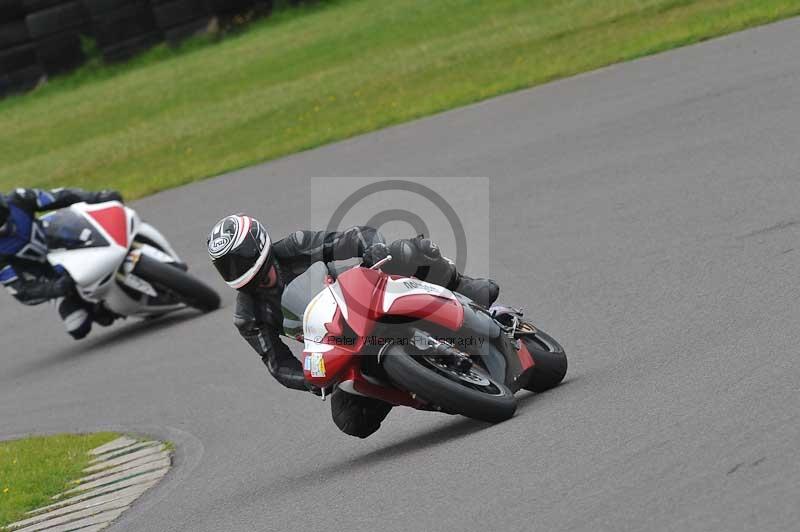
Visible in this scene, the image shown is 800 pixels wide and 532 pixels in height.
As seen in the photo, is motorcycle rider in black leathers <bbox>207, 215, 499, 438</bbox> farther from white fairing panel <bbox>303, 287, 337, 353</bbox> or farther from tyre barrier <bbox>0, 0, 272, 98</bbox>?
tyre barrier <bbox>0, 0, 272, 98</bbox>

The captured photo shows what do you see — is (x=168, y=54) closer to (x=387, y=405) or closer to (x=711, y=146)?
(x=711, y=146)

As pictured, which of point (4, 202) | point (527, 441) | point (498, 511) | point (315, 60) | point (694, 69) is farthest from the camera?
point (315, 60)

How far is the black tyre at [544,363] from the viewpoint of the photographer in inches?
278

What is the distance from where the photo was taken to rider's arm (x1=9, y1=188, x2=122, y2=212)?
12.2 meters

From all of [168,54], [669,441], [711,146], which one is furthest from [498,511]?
[168,54]

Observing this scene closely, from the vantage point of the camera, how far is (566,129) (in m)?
13.6

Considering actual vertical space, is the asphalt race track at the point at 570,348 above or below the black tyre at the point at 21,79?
above

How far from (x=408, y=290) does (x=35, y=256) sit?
691 centimetres

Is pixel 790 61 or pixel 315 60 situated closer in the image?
pixel 790 61

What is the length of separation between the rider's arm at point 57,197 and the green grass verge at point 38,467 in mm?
2981

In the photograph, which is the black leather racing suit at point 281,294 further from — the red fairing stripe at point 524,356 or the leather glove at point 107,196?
the leather glove at point 107,196

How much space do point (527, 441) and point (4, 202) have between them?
7.73m

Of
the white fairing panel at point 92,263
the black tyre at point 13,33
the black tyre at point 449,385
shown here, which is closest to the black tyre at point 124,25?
the black tyre at point 13,33

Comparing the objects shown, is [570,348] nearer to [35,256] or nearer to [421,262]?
[421,262]
